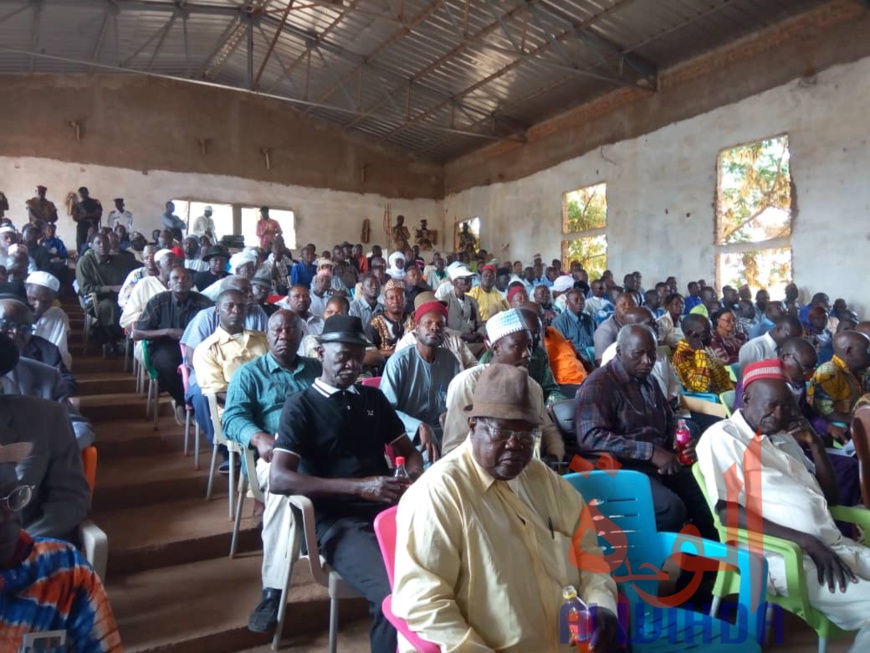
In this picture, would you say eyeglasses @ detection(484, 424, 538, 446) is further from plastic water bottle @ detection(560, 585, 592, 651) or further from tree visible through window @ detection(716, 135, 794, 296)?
tree visible through window @ detection(716, 135, 794, 296)

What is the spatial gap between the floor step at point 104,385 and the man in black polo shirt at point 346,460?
11.5 feet

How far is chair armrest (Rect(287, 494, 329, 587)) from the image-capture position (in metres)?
2.37

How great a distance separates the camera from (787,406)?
2627 millimetres

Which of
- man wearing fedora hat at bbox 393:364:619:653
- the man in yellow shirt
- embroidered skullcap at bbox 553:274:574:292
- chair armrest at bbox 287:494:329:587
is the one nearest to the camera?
man wearing fedora hat at bbox 393:364:619:653

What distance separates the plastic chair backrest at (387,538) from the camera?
1.82 meters

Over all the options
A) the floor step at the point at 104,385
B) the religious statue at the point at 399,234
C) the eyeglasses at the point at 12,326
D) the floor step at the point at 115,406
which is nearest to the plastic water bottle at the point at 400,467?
the eyeglasses at the point at 12,326

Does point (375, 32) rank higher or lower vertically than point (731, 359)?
higher

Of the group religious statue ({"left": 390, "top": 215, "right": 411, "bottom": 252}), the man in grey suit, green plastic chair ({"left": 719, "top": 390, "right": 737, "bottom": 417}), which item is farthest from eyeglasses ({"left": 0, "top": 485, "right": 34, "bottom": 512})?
religious statue ({"left": 390, "top": 215, "right": 411, "bottom": 252})

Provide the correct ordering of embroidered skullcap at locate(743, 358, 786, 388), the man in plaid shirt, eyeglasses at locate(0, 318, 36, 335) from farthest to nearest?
the man in plaid shirt
eyeglasses at locate(0, 318, 36, 335)
embroidered skullcap at locate(743, 358, 786, 388)

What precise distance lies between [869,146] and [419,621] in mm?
10908

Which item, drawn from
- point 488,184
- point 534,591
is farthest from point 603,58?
point 534,591

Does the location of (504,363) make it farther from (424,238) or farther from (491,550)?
→ (424,238)

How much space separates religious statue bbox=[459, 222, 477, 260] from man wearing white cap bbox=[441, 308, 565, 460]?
1370 cm

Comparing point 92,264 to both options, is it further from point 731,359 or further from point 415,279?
point 731,359
